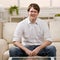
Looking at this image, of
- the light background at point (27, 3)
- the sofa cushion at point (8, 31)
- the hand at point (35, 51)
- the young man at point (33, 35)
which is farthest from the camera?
the light background at point (27, 3)

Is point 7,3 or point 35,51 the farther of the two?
point 7,3

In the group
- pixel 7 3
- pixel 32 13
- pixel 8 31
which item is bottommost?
pixel 8 31

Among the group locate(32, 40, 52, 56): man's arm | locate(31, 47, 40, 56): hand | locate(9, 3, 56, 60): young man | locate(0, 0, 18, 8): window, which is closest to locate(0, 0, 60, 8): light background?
locate(0, 0, 18, 8): window

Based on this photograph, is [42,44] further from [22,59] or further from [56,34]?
[56,34]

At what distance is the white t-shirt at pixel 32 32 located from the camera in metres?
2.72

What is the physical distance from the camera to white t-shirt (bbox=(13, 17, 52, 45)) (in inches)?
107

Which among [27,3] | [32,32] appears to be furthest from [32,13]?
[27,3]

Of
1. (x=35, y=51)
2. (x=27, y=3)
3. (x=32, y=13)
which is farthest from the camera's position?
(x=27, y=3)

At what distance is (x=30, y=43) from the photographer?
276 centimetres

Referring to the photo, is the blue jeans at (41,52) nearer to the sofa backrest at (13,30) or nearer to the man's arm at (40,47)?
the man's arm at (40,47)

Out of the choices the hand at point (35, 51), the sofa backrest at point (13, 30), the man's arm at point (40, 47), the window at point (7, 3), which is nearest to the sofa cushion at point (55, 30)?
the sofa backrest at point (13, 30)

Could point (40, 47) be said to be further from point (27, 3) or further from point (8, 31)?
point (27, 3)

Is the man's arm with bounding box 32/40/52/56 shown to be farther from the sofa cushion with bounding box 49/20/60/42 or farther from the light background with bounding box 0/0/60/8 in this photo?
the light background with bounding box 0/0/60/8

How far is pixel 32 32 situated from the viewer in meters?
2.73
